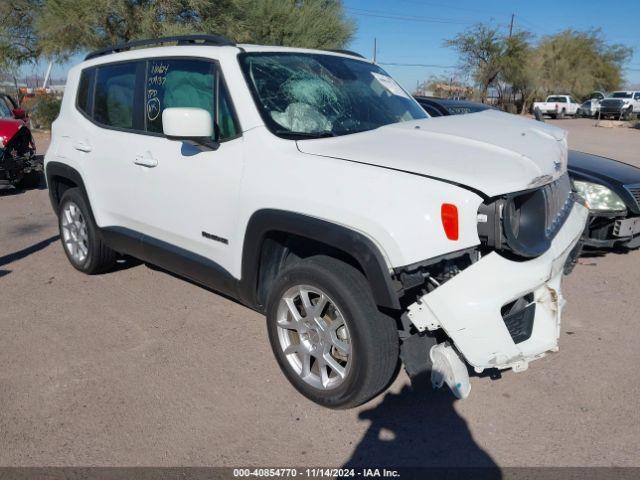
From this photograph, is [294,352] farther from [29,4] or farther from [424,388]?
[29,4]

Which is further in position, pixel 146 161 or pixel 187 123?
pixel 146 161

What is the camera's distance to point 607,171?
213 inches

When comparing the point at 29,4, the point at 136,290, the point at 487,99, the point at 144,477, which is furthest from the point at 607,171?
the point at 487,99

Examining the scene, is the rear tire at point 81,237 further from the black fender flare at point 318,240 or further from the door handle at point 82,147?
the black fender flare at point 318,240

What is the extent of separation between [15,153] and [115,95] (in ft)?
20.2

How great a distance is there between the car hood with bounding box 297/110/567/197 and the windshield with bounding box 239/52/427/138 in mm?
228

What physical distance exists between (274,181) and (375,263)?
80 cm

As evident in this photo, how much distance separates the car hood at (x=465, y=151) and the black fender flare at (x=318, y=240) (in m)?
0.37

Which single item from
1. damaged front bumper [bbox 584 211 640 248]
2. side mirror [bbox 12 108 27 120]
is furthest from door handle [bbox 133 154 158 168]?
side mirror [bbox 12 108 27 120]

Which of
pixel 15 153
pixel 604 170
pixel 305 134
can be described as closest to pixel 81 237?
pixel 305 134

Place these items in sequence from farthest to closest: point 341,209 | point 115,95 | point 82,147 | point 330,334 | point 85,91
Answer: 1. point 85,91
2. point 82,147
3. point 115,95
4. point 330,334
5. point 341,209

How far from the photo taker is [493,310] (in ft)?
8.16

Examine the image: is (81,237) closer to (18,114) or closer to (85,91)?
(85,91)

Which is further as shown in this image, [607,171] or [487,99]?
[487,99]
